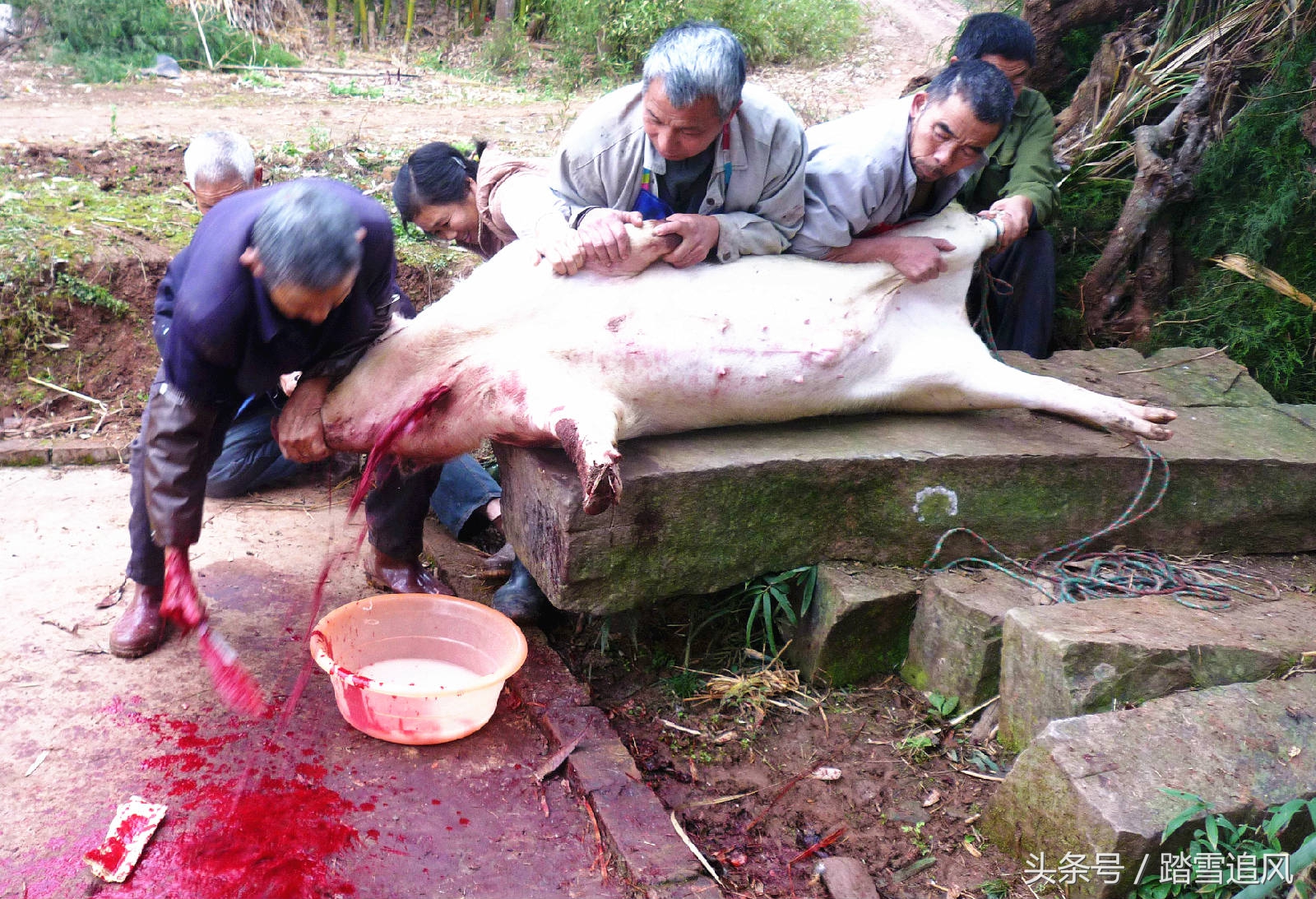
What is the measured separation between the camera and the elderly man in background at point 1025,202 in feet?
12.4

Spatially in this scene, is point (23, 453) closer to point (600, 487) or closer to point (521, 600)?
point (521, 600)

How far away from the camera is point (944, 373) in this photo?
309 cm

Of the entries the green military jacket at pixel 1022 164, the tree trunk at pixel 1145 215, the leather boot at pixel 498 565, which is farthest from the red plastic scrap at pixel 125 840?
the tree trunk at pixel 1145 215

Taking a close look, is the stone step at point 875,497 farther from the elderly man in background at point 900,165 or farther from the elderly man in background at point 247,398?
the elderly man in background at point 247,398

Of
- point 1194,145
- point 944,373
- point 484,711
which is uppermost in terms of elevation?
point 1194,145

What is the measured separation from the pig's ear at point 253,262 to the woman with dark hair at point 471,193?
95 centimetres

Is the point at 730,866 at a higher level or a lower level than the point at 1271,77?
lower

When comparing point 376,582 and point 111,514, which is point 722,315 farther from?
point 111,514

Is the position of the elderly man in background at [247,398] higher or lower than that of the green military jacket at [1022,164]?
lower

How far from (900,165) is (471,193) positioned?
1406 mm

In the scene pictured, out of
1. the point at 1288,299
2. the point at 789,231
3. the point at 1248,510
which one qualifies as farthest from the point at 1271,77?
the point at 789,231

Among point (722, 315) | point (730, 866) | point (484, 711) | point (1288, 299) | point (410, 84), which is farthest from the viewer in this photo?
point (410, 84)

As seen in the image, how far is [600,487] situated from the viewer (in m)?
2.28

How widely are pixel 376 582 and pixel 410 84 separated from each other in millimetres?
6715
